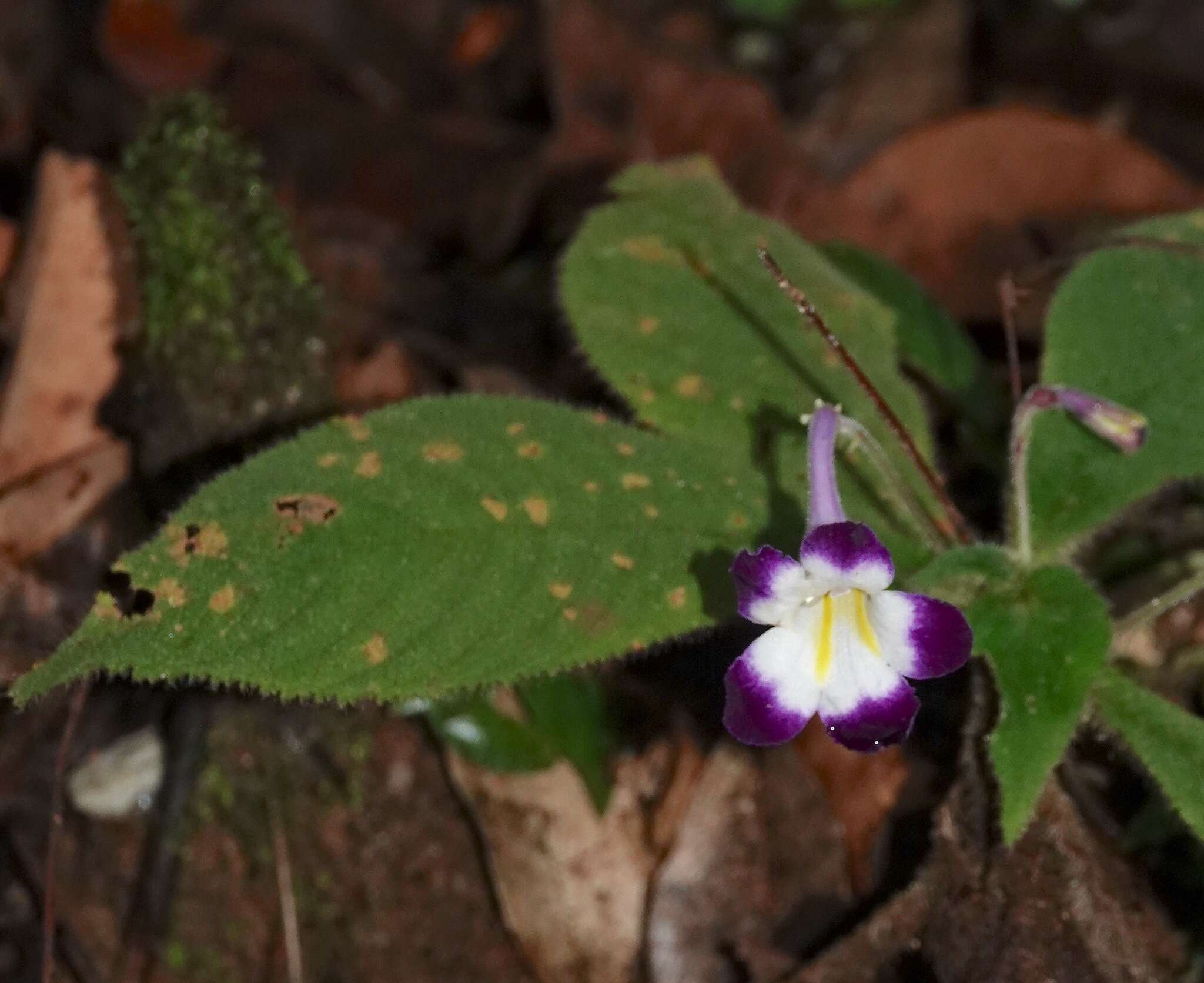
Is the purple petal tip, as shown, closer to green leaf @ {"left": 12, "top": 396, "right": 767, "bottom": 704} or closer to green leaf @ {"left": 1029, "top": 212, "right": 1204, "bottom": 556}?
green leaf @ {"left": 12, "top": 396, "right": 767, "bottom": 704}

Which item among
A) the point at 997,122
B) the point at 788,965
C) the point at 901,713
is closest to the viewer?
the point at 901,713

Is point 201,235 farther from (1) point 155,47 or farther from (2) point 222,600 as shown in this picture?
(1) point 155,47

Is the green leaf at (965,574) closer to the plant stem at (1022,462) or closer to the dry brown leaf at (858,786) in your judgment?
the plant stem at (1022,462)

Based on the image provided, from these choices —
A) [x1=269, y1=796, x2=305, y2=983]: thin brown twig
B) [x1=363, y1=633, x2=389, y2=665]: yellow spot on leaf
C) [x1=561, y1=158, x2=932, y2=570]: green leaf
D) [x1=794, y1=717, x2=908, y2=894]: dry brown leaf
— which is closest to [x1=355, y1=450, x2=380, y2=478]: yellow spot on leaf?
[x1=363, y1=633, x2=389, y2=665]: yellow spot on leaf

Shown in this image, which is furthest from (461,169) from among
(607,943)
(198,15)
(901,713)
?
(901,713)

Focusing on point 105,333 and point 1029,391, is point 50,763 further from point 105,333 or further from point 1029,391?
point 1029,391

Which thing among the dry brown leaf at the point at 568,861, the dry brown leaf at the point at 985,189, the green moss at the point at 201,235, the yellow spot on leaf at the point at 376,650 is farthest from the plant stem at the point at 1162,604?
the green moss at the point at 201,235
